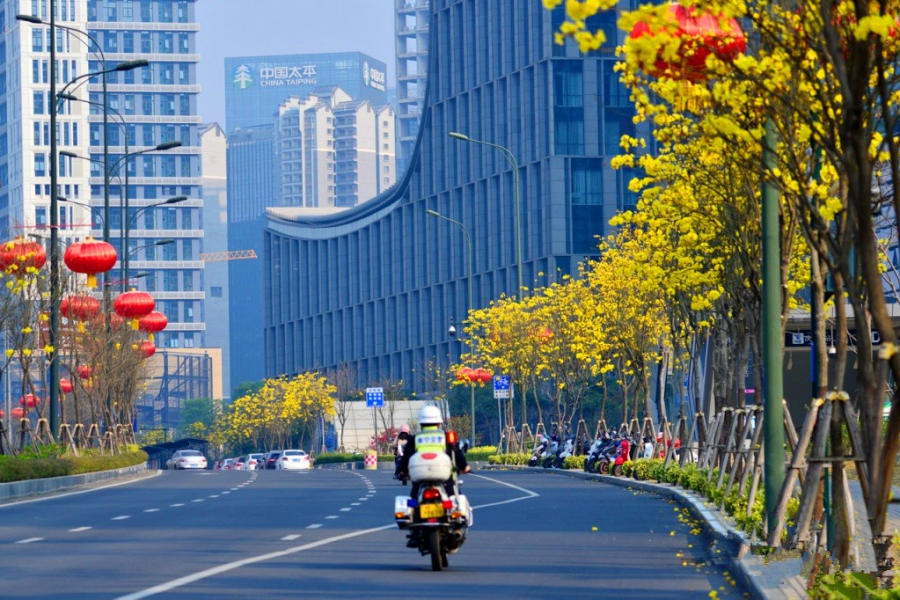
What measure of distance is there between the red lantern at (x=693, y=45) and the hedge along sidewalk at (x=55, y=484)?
23.0 m

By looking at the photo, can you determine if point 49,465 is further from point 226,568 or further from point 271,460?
point 271,460

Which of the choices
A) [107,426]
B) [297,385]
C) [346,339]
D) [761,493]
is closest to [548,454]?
[107,426]

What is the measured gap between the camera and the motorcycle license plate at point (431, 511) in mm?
17328

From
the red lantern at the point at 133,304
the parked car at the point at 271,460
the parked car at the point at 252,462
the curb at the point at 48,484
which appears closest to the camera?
the curb at the point at 48,484

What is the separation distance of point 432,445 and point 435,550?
3.60 ft

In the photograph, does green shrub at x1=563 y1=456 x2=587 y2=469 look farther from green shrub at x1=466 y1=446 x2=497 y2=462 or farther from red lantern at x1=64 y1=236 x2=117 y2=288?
red lantern at x1=64 y1=236 x2=117 y2=288

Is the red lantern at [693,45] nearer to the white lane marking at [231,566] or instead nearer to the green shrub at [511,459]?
the white lane marking at [231,566]

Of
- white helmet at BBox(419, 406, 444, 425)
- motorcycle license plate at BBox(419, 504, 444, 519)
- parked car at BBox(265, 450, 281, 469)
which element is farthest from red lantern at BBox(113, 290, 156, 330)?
parked car at BBox(265, 450, 281, 469)

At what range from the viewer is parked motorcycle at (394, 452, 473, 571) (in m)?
17.3

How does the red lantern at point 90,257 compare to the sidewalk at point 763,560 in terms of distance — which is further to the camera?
the red lantern at point 90,257

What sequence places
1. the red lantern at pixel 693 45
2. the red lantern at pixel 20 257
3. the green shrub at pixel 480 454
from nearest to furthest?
the red lantern at pixel 693 45 < the red lantern at pixel 20 257 < the green shrub at pixel 480 454

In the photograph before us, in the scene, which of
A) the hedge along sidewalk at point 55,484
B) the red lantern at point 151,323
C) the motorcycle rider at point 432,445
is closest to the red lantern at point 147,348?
the hedge along sidewalk at point 55,484

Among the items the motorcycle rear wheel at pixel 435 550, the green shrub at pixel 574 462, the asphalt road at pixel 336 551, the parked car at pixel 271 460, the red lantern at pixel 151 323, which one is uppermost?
the red lantern at pixel 151 323

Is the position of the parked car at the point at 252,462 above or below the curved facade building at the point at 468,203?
below
